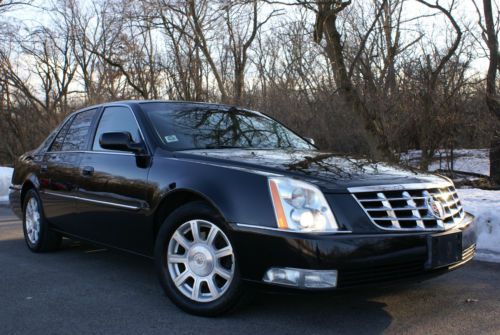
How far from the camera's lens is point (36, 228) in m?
5.75

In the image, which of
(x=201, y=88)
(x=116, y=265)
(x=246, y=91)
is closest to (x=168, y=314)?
(x=116, y=265)

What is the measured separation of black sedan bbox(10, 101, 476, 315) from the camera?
10.0 feet

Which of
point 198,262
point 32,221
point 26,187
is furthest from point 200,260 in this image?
point 26,187

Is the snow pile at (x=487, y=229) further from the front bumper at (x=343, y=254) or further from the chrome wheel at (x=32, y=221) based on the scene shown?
the chrome wheel at (x=32, y=221)

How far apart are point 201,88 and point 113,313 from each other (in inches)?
732

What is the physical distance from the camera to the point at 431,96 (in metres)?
10.5

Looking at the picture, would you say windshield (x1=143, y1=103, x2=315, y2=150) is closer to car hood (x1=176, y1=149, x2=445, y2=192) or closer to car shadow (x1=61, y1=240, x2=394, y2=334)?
car hood (x1=176, y1=149, x2=445, y2=192)

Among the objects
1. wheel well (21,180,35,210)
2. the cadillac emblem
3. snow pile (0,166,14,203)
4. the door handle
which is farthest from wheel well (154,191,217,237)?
snow pile (0,166,14,203)

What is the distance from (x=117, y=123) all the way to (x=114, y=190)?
0.72 meters

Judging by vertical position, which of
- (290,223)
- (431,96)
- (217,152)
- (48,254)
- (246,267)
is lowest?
(48,254)

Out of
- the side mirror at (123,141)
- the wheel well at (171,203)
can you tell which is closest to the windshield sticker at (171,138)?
the side mirror at (123,141)

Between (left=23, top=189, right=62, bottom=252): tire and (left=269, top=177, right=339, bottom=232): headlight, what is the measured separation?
334 centimetres

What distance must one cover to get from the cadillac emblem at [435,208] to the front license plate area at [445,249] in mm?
145

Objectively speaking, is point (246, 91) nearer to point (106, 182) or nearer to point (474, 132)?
point (474, 132)
